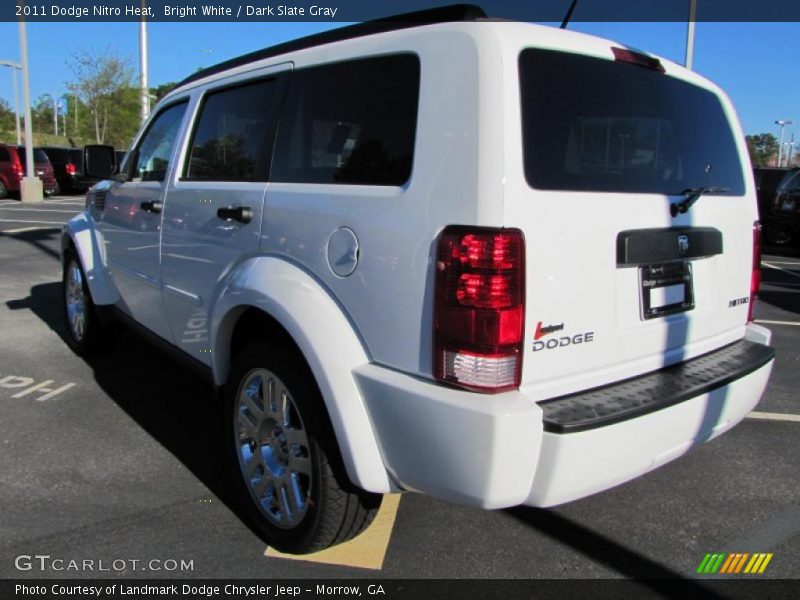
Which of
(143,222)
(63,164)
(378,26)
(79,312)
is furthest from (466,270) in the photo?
(63,164)

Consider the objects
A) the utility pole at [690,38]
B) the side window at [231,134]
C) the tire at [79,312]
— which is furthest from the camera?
the utility pole at [690,38]

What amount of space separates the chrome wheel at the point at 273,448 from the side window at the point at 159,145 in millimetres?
1545

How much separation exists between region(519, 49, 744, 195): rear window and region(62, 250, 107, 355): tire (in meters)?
3.83

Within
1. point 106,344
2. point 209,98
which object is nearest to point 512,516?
point 209,98

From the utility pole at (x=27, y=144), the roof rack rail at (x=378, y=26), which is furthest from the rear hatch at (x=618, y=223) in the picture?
the utility pole at (x=27, y=144)

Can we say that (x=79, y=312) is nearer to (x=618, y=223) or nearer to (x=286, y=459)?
(x=286, y=459)

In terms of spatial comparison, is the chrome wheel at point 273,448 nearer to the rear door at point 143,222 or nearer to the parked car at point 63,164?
the rear door at point 143,222

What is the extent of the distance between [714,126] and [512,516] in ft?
6.47

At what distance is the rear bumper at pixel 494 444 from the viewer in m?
1.95

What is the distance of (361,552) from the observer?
270cm

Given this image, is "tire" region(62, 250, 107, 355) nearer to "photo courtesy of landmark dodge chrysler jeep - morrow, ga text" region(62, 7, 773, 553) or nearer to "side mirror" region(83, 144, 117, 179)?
"side mirror" region(83, 144, 117, 179)

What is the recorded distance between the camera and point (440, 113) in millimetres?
2074

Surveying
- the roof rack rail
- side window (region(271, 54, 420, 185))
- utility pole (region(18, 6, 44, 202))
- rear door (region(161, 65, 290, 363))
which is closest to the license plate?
side window (region(271, 54, 420, 185))

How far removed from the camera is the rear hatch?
2.09m
